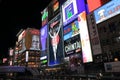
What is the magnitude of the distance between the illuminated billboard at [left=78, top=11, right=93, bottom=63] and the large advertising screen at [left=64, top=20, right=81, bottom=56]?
1588mm

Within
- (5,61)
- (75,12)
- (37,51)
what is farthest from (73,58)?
(5,61)

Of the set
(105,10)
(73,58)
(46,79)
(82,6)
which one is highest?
(82,6)

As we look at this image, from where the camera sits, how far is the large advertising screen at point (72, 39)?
Answer: 47638mm

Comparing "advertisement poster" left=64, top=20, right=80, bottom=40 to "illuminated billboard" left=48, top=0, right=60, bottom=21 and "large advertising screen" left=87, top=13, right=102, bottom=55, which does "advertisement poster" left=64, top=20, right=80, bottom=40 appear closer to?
"large advertising screen" left=87, top=13, right=102, bottom=55

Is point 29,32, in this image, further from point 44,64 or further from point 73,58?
point 73,58

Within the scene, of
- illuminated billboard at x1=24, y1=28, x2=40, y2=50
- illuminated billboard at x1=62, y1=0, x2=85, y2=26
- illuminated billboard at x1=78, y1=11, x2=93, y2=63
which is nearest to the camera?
illuminated billboard at x1=78, y1=11, x2=93, y2=63

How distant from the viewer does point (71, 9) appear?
5241 cm

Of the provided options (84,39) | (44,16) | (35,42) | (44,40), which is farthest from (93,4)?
(35,42)

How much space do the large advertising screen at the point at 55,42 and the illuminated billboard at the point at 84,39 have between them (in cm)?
1163

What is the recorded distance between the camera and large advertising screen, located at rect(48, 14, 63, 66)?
5703cm

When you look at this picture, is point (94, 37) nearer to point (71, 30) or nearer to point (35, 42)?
point (71, 30)

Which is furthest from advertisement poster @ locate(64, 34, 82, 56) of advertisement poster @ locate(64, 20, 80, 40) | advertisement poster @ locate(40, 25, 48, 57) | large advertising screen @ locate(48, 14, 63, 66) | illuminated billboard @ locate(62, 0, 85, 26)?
advertisement poster @ locate(40, 25, 48, 57)

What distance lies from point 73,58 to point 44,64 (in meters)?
20.7

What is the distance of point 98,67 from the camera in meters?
41.0
